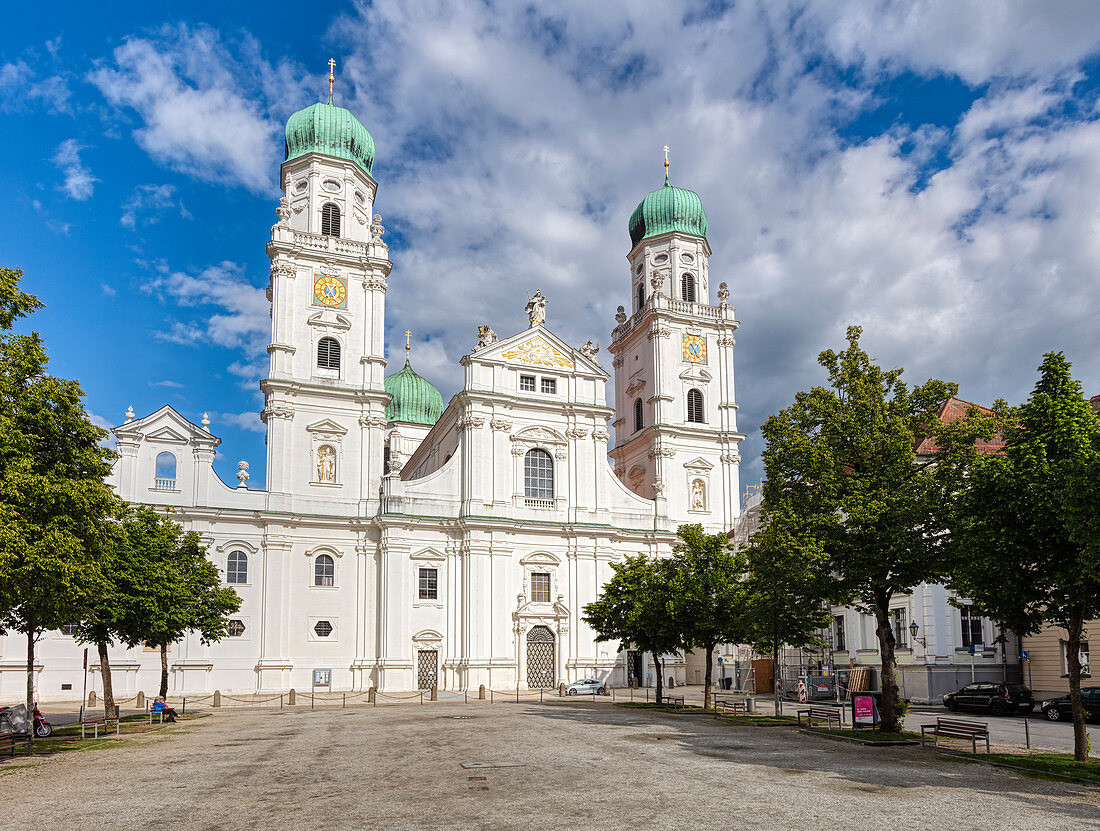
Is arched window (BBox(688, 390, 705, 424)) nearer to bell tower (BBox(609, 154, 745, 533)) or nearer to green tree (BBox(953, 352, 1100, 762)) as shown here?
bell tower (BBox(609, 154, 745, 533))

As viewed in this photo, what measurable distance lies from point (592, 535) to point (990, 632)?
24.7m

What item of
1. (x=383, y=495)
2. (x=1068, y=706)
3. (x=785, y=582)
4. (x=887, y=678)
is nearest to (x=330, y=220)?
(x=383, y=495)

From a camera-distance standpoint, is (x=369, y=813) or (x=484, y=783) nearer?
(x=369, y=813)

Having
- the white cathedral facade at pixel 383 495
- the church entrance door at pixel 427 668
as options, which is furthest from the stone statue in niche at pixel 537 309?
the church entrance door at pixel 427 668

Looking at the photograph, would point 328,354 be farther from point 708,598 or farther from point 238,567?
point 708,598

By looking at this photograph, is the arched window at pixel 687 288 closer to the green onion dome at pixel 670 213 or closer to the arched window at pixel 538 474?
the green onion dome at pixel 670 213

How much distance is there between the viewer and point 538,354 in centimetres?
6094

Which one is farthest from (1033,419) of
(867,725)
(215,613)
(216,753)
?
(215,613)

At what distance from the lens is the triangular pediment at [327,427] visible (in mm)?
55750

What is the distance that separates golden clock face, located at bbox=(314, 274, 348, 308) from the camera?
5800 centimetres

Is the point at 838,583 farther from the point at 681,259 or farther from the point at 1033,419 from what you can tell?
the point at 681,259

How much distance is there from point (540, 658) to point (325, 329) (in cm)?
2438

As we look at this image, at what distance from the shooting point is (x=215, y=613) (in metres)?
37.5

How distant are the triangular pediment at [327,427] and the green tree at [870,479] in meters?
33.9
